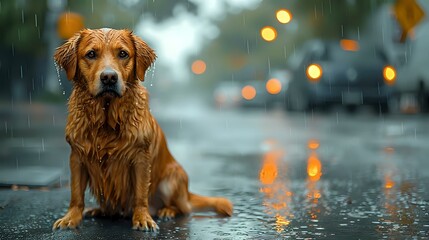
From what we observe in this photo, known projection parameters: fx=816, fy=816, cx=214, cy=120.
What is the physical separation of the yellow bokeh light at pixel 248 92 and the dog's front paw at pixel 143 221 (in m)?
34.2

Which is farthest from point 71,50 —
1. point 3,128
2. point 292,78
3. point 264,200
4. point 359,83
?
point 292,78

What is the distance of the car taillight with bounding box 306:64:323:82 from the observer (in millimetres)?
24250

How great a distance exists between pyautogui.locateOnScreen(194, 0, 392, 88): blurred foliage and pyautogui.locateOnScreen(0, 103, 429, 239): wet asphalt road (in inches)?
656

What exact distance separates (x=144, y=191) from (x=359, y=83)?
1929 centimetres

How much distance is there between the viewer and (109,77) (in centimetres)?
500

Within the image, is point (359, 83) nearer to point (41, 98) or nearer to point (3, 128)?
point (3, 128)

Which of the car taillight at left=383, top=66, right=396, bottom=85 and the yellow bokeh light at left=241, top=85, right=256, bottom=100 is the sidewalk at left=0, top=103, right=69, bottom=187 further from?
the yellow bokeh light at left=241, top=85, right=256, bottom=100

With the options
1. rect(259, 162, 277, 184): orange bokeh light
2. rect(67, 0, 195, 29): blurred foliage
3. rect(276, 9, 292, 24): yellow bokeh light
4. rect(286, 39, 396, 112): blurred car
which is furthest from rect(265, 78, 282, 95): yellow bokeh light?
rect(259, 162, 277, 184): orange bokeh light

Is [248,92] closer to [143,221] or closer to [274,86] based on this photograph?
[274,86]

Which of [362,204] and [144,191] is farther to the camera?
[362,204]

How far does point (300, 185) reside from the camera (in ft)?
25.7

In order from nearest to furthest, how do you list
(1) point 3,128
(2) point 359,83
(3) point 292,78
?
(1) point 3,128 < (2) point 359,83 < (3) point 292,78

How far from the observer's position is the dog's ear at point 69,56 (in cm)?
516

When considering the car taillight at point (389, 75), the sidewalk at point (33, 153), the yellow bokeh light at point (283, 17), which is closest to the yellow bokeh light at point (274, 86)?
the yellow bokeh light at point (283, 17)
